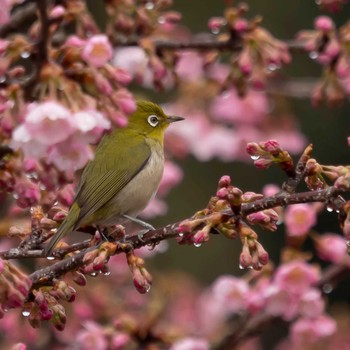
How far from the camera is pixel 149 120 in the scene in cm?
411

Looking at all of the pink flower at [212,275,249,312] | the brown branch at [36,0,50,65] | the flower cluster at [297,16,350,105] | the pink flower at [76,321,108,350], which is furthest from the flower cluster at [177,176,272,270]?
the pink flower at [212,275,249,312]

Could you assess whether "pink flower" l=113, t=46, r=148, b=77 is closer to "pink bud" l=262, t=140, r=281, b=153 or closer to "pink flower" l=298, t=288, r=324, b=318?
"pink flower" l=298, t=288, r=324, b=318

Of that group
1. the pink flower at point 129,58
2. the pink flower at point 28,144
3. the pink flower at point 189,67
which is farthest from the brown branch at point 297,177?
the pink flower at point 189,67

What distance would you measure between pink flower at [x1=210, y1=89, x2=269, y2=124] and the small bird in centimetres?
170

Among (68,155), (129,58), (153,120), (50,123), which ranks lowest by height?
(129,58)

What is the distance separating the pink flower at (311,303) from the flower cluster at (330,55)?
30.7 inches

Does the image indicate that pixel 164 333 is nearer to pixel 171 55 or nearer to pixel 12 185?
pixel 171 55

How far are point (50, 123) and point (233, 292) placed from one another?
2.17m

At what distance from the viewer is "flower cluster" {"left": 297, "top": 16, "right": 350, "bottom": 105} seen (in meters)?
3.93

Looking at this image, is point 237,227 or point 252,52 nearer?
Answer: point 237,227

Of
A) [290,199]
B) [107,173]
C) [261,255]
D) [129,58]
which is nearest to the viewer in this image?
[290,199]

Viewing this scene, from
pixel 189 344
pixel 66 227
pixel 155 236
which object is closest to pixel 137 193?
pixel 189 344

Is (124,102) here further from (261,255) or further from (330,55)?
(330,55)

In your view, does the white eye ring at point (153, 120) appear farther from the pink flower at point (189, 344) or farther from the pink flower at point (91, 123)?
the pink flower at point (91, 123)
